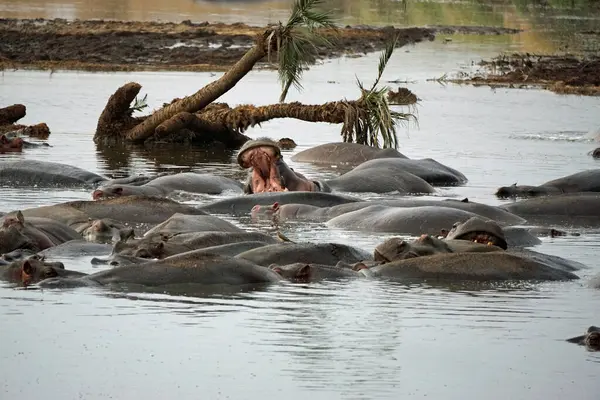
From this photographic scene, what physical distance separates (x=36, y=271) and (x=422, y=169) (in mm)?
7715

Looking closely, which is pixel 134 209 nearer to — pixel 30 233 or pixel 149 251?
pixel 30 233

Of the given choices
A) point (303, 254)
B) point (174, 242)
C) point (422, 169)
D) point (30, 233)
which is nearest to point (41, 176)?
point (422, 169)

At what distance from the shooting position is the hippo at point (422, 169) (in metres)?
14.9

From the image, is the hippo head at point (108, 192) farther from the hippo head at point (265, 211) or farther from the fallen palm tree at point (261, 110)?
the fallen palm tree at point (261, 110)

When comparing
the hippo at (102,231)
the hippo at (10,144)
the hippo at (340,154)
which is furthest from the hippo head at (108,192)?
the hippo at (10,144)

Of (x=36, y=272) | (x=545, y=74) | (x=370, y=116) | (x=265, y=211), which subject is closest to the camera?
(x=36, y=272)

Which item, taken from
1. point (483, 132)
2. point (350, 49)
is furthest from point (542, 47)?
point (483, 132)

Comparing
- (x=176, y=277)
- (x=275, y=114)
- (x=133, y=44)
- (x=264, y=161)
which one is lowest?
(x=176, y=277)

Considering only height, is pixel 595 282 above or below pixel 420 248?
below

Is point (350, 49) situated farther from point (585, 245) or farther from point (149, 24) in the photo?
point (585, 245)

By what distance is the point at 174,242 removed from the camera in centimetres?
926

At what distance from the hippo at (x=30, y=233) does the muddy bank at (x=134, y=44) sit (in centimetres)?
2454

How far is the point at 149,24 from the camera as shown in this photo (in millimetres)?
48188

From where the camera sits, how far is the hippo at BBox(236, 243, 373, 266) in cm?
885
